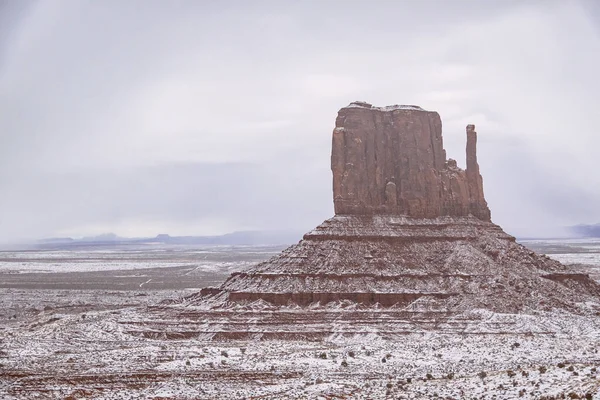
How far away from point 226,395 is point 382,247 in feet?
117

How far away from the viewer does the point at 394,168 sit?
83.6m

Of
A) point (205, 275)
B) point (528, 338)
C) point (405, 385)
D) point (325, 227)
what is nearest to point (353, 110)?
point (325, 227)

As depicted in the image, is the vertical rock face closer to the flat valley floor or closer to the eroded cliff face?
the eroded cliff face

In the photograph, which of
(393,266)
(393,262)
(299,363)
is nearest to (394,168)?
(393,262)

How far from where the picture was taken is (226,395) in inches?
1708

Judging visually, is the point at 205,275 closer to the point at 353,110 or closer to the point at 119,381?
the point at 353,110

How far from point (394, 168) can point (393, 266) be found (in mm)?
12138

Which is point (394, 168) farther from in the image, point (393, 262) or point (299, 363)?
point (299, 363)

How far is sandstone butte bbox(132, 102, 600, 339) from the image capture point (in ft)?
220

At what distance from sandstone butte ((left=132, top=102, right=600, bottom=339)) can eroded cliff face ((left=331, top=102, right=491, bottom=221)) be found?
0.09 metres

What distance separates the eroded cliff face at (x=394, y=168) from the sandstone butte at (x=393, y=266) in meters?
0.09

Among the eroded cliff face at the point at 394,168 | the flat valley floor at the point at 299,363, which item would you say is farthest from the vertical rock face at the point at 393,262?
the flat valley floor at the point at 299,363

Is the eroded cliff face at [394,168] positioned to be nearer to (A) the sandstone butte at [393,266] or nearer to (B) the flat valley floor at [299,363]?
(A) the sandstone butte at [393,266]

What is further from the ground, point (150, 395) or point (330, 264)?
point (330, 264)
